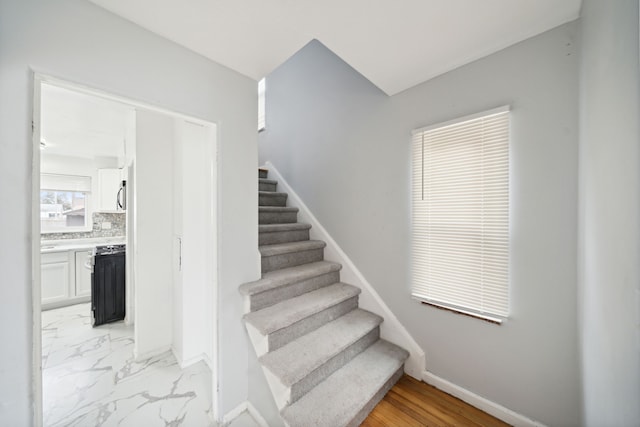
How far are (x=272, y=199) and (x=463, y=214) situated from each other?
2.13 meters

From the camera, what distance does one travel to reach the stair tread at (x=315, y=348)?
52.7 inches

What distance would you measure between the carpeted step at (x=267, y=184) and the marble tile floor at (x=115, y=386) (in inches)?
82.1

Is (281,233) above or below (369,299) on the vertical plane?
above

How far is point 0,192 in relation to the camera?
33.2 inches

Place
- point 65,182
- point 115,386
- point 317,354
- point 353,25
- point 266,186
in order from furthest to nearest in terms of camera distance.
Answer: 1. point 65,182
2. point 266,186
3. point 115,386
4. point 317,354
5. point 353,25

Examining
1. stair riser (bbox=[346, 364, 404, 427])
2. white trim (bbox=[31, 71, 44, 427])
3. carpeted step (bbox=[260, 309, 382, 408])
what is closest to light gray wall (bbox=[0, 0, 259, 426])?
white trim (bbox=[31, 71, 44, 427])

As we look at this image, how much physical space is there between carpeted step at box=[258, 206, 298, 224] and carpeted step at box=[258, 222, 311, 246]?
230 millimetres

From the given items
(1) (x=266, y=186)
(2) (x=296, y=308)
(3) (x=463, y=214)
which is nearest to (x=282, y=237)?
(2) (x=296, y=308)

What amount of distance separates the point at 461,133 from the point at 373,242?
110cm

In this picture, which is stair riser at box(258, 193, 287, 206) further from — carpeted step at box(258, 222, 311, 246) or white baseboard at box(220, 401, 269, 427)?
white baseboard at box(220, 401, 269, 427)

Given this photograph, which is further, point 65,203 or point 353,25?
point 65,203

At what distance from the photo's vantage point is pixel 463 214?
5.10ft

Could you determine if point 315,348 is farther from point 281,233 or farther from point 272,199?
point 272,199

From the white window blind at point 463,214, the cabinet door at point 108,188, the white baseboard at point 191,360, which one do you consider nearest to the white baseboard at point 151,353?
the white baseboard at point 191,360
